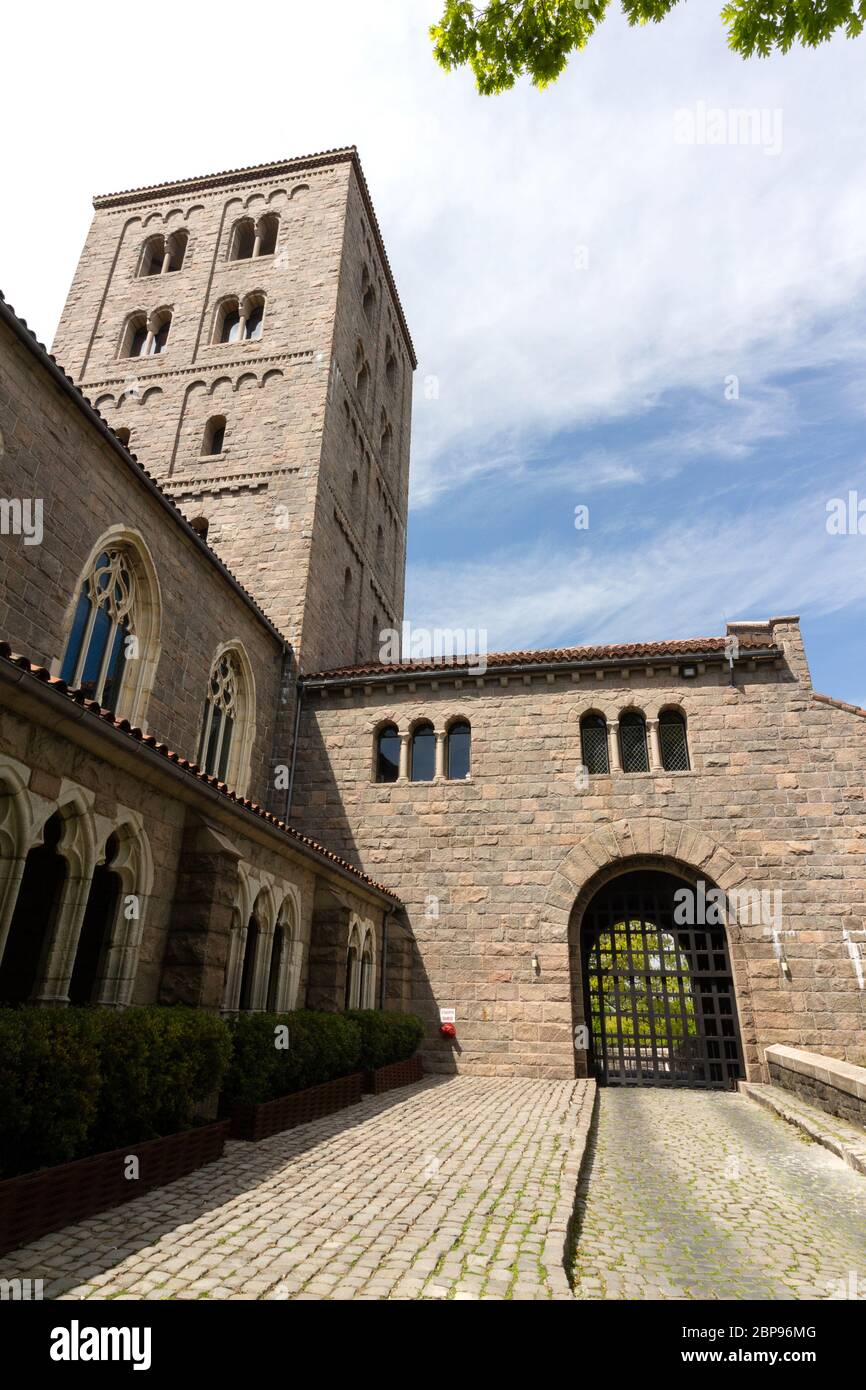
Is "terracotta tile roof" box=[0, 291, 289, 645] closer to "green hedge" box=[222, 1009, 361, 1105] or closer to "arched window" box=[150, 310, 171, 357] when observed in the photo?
"green hedge" box=[222, 1009, 361, 1105]

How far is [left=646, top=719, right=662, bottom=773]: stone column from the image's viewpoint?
15203 mm

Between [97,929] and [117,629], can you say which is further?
[117,629]

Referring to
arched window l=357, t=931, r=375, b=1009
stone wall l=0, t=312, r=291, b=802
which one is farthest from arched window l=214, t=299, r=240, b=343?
arched window l=357, t=931, r=375, b=1009

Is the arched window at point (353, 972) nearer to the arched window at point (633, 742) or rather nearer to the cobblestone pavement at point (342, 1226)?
the cobblestone pavement at point (342, 1226)

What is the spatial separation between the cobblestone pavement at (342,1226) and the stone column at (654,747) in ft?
26.9

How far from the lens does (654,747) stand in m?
15.3

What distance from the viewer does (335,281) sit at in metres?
23.3

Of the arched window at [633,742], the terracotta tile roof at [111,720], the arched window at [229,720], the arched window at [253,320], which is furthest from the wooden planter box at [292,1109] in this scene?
the arched window at [253,320]

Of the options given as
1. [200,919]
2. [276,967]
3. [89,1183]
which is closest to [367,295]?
[276,967]

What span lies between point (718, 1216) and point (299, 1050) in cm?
493

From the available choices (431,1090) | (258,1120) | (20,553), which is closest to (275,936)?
(258,1120)

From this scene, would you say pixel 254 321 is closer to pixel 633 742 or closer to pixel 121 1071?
pixel 633 742
